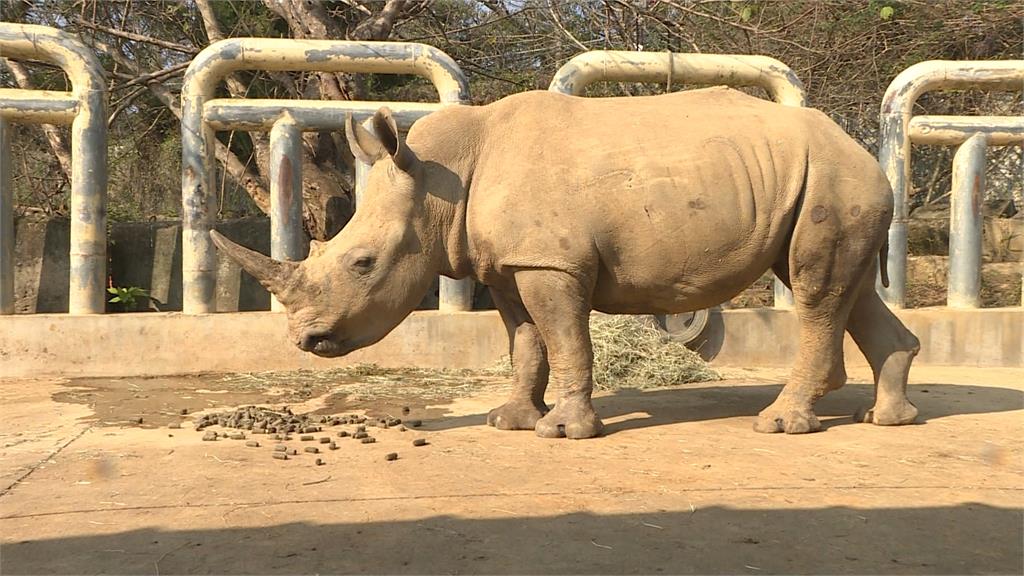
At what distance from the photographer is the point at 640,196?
17.3 ft

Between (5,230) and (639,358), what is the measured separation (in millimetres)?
5947

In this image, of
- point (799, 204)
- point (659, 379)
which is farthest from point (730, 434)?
point (659, 379)

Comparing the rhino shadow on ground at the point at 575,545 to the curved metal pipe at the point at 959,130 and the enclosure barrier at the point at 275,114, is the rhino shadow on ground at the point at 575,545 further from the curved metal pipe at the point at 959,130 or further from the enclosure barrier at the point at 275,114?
the curved metal pipe at the point at 959,130

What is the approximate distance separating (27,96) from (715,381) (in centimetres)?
683

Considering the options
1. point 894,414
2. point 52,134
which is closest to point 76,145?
point 52,134

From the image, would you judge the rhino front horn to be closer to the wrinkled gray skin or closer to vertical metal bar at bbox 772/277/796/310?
the wrinkled gray skin

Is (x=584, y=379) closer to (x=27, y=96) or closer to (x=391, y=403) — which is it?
(x=391, y=403)

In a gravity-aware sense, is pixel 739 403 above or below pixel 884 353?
below

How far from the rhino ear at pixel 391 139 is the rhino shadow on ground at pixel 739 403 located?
1685 mm

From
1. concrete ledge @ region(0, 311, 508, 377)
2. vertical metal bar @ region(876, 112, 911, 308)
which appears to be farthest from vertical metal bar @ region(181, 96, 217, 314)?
vertical metal bar @ region(876, 112, 911, 308)

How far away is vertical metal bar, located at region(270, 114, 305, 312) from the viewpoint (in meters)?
8.63

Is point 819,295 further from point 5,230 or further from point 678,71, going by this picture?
point 5,230

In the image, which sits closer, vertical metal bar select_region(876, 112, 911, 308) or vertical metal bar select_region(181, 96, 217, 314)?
vertical metal bar select_region(181, 96, 217, 314)

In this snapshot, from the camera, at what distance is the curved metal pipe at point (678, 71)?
8.80 meters
